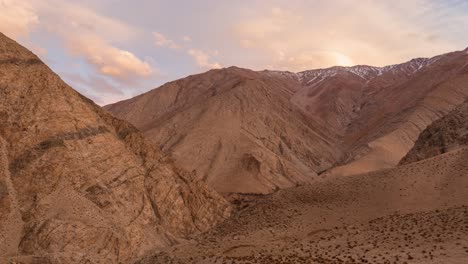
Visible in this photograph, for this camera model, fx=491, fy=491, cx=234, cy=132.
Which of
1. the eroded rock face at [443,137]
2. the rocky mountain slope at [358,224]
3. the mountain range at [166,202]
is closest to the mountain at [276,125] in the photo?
the mountain range at [166,202]

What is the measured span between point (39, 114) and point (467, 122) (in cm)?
3719

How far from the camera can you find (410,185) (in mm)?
30297

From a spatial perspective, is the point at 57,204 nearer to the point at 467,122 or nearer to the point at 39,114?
the point at 39,114

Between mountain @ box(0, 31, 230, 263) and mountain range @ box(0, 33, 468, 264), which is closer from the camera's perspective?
mountain range @ box(0, 33, 468, 264)

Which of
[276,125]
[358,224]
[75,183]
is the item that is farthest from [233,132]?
[358,224]

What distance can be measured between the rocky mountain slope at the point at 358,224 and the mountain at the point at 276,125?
36.4m

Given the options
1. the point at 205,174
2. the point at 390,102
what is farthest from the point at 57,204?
the point at 390,102

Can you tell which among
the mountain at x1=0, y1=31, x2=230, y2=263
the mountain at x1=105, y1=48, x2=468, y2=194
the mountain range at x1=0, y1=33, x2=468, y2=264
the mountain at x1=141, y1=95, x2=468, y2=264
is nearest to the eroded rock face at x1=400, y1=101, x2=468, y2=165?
the mountain range at x1=0, y1=33, x2=468, y2=264

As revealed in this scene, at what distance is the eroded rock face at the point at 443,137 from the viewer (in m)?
43.3

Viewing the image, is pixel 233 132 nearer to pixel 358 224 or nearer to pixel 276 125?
pixel 276 125

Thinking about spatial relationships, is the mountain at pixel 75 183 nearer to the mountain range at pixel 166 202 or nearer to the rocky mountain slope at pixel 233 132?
the mountain range at pixel 166 202

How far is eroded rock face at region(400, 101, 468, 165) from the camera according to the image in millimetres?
43344

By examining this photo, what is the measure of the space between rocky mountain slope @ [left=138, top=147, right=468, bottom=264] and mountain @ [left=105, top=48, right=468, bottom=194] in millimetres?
36437

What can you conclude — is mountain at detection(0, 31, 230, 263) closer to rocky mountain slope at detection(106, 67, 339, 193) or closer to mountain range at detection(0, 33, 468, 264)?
mountain range at detection(0, 33, 468, 264)
